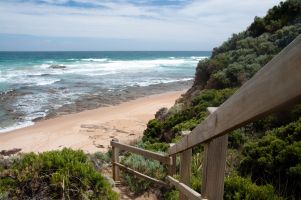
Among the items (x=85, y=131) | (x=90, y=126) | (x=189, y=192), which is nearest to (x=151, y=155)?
(x=189, y=192)

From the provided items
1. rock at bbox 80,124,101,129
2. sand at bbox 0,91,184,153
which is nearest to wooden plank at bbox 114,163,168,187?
sand at bbox 0,91,184,153

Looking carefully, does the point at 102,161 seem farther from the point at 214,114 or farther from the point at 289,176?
Result: the point at 214,114

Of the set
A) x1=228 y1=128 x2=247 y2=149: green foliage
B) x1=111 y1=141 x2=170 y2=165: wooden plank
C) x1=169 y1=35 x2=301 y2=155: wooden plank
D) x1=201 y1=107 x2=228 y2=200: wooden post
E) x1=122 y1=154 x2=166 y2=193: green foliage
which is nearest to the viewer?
x1=169 y1=35 x2=301 y2=155: wooden plank

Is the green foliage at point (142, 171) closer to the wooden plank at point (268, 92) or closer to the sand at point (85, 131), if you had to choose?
the wooden plank at point (268, 92)

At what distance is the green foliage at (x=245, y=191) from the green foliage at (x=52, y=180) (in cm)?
131

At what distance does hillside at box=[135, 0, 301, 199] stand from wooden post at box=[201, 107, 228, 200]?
79.9 inches

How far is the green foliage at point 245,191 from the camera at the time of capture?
3.96 m

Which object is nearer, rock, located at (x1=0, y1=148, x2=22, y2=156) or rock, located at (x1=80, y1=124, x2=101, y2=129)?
rock, located at (x1=0, y1=148, x2=22, y2=156)

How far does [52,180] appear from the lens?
14.7 feet

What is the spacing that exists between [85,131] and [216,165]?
14.5 m

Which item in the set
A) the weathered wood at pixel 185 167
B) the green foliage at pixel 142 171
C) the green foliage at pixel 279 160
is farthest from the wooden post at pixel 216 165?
the green foliage at pixel 142 171

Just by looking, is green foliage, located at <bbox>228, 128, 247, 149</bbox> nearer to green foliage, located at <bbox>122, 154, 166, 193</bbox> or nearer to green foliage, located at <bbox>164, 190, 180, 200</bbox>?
green foliage, located at <bbox>122, 154, 166, 193</bbox>

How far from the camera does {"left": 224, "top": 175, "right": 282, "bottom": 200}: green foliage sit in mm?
3961

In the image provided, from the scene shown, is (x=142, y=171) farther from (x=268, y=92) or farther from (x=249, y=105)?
(x=268, y=92)
